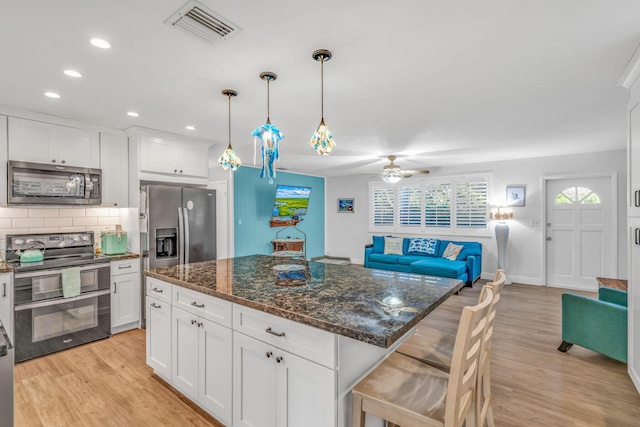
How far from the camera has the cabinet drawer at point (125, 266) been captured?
3545 millimetres

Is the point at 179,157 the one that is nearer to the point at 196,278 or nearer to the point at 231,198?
the point at 231,198

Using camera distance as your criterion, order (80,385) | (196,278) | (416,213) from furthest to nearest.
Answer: (416,213), (80,385), (196,278)

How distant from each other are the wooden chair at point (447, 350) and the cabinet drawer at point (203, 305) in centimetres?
104

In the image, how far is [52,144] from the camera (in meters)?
3.36

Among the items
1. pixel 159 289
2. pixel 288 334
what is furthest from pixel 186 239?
pixel 288 334

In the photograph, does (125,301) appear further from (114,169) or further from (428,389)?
(428,389)

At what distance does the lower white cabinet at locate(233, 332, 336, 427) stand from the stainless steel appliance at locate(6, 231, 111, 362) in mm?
2418

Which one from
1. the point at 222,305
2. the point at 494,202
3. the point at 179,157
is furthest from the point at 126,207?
the point at 494,202

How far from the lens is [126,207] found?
392cm

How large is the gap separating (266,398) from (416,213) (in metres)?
6.08

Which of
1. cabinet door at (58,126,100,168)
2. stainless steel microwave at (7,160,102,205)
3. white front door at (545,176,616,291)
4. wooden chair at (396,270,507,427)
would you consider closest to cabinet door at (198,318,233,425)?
wooden chair at (396,270,507,427)

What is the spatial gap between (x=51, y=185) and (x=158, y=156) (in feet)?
3.66

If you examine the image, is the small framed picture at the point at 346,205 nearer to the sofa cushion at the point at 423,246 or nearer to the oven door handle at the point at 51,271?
the sofa cushion at the point at 423,246

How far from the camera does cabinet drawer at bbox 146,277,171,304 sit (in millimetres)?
2398
